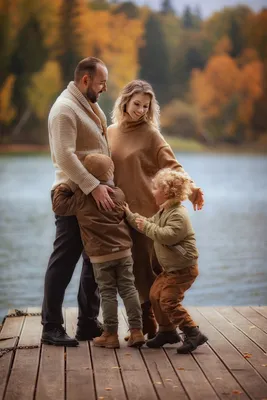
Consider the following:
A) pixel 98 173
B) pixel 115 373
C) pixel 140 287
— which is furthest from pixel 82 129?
pixel 115 373

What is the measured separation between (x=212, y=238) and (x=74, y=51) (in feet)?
16.4

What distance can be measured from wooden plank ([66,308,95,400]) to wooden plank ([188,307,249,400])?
426 millimetres

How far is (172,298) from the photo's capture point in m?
3.54

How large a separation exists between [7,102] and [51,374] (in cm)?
1074

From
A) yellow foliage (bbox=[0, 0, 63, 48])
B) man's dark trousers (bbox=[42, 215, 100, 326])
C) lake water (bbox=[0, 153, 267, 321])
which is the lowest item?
lake water (bbox=[0, 153, 267, 321])

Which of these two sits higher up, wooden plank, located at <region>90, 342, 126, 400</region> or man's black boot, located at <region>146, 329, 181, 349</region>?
man's black boot, located at <region>146, 329, 181, 349</region>

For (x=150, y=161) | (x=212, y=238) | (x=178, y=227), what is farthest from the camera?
(x=212, y=238)

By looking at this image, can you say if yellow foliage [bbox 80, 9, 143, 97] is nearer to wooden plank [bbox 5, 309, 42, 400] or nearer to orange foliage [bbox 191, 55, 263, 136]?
orange foliage [bbox 191, 55, 263, 136]

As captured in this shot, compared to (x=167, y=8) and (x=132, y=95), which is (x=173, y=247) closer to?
(x=132, y=95)

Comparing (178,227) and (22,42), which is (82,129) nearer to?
(178,227)

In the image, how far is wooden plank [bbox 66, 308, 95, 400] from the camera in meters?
2.97

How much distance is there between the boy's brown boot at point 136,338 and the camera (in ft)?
11.8

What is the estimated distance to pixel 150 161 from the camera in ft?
12.3

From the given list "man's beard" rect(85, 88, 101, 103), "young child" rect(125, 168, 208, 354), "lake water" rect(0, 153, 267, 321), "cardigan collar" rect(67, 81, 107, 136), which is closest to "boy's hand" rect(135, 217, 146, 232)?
"young child" rect(125, 168, 208, 354)
